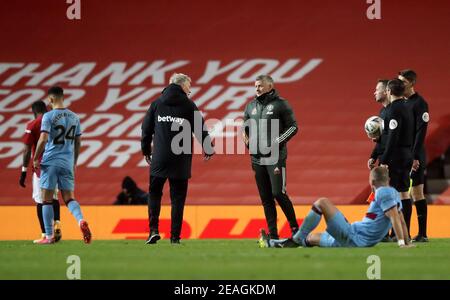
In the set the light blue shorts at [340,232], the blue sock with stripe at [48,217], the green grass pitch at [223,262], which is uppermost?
the blue sock with stripe at [48,217]

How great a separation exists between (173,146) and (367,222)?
2.65m

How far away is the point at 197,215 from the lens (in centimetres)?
1681

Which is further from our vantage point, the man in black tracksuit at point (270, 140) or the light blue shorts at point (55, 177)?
the light blue shorts at point (55, 177)

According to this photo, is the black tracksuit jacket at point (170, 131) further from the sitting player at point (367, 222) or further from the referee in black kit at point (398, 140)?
the referee in black kit at point (398, 140)

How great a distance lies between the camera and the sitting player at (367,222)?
10.1 metres

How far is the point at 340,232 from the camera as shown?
1027 centimetres

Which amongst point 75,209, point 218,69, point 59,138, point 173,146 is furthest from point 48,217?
point 218,69

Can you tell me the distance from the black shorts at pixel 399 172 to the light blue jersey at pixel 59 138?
3560mm

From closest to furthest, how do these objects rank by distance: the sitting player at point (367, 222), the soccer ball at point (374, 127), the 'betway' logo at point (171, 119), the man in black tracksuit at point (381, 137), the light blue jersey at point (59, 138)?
the sitting player at point (367, 222)
the light blue jersey at point (59, 138)
the 'betway' logo at point (171, 119)
the man in black tracksuit at point (381, 137)
the soccer ball at point (374, 127)

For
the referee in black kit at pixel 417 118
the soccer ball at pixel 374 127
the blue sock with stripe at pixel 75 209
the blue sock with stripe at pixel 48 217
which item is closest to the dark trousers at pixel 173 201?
the blue sock with stripe at pixel 75 209

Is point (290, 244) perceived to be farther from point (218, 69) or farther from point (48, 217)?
point (218, 69)

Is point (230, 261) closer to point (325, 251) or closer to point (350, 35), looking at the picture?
point (325, 251)

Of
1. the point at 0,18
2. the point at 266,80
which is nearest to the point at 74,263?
the point at 266,80

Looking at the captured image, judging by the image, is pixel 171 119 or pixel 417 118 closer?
pixel 171 119
